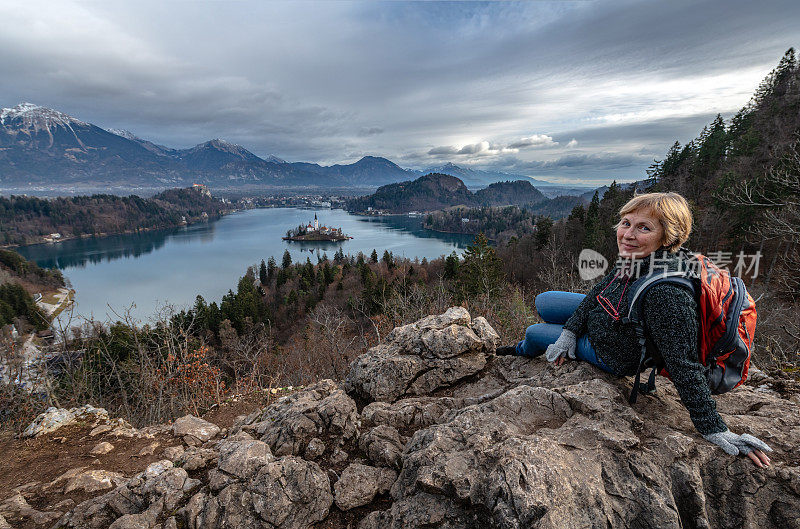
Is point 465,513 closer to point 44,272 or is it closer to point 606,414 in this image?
point 606,414

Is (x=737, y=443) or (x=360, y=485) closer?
(x=737, y=443)

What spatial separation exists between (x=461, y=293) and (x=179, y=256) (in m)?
85.4

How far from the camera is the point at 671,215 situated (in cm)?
223

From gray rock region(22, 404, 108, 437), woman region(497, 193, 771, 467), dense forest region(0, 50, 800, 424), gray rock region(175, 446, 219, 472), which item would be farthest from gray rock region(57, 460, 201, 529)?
dense forest region(0, 50, 800, 424)

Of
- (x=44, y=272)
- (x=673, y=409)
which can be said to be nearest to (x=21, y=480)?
(x=673, y=409)

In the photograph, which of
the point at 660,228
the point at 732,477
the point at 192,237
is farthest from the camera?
the point at 192,237

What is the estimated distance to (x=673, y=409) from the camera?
2568 mm

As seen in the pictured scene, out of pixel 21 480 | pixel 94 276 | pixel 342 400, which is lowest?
pixel 94 276

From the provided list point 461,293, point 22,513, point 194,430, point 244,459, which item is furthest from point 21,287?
point 244,459

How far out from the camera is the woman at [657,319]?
6.75 ft

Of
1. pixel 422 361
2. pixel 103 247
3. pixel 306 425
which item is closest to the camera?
pixel 306 425

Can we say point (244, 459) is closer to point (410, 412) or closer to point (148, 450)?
point (410, 412)

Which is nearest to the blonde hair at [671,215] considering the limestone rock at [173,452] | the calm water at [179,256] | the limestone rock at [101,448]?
the limestone rock at [173,452]

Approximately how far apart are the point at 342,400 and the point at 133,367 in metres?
13.9
